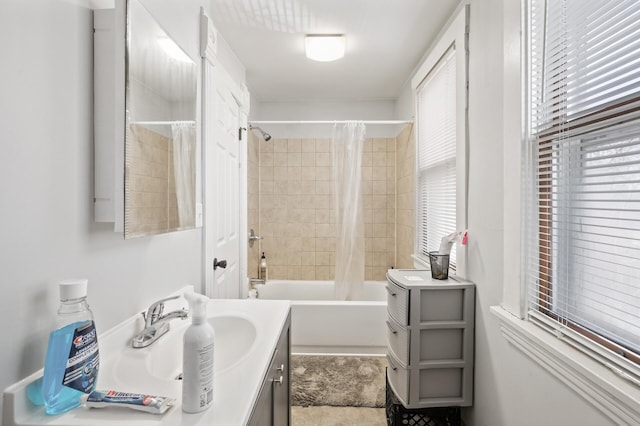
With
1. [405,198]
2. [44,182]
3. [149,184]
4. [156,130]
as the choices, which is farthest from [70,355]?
[405,198]

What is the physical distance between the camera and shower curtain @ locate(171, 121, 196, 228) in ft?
4.34

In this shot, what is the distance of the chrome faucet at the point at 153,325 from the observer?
103 centimetres

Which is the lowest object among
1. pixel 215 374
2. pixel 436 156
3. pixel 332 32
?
pixel 215 374

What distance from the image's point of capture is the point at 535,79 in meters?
1.20

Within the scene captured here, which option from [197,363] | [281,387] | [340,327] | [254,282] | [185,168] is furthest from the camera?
[254,282]

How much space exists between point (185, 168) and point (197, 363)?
37.4 inches

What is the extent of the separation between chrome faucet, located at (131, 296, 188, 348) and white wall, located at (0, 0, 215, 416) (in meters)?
0.09

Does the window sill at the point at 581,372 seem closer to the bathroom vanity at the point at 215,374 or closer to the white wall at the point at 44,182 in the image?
the bathroom vanity at the point at 215,374

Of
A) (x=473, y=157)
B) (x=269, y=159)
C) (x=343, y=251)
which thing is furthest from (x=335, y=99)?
(x=473, y=157)

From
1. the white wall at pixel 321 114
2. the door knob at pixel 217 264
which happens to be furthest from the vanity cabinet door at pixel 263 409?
the white wall at pixel 321 114

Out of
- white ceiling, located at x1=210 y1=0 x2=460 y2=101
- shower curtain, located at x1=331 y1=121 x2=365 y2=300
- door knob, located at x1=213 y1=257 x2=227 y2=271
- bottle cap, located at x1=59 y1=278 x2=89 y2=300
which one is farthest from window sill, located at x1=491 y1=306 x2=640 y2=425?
white ceiling, located at x1=210 y1=0 x2=460 y2=101

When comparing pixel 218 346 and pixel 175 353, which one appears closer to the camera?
pixel 175 353

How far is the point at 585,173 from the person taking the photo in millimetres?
990

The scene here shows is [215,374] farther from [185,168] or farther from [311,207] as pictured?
[311,207]
